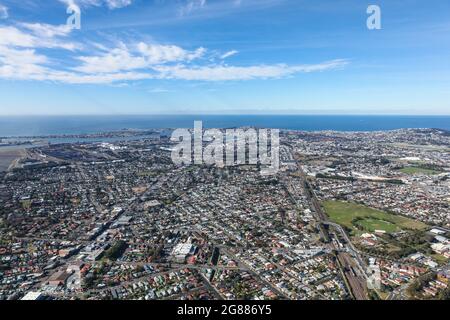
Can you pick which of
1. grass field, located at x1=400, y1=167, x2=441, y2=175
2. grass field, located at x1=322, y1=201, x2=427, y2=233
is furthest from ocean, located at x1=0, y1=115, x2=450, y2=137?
grass field, located at x1=322, y1=201, x2=427, y2=233

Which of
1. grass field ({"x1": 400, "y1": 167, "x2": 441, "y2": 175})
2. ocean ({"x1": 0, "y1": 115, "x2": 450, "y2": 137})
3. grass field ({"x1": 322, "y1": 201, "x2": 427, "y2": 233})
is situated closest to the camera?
grass field ({"x1": 322, "y1": 201, "x2": 427, "y2": 233})

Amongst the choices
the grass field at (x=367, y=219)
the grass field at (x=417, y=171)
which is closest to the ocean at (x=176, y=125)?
the grass field at (x=417, y=171)

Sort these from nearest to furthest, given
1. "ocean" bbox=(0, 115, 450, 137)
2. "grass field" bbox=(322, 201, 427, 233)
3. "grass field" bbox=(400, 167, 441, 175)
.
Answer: "grass field" bbox=(322, 201, 427, 233) → "grass field" bbox=(400, 167, 441, 175) → "ocean" bbox=(0, 115, 450, 137)

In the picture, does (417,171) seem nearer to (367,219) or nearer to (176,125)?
(367,219)

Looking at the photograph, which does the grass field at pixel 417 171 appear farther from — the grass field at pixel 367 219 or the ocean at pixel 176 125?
the ocean at pixel 176 125

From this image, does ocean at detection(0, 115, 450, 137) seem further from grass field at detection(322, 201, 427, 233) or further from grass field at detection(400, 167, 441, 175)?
grass field at detection(322, 201, 427, 233)

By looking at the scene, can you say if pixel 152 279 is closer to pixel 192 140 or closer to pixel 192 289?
pixel 192 289
